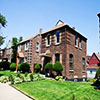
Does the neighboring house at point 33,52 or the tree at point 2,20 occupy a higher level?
the tree at point 2,20

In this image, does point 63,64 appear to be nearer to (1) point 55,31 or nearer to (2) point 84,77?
(1) point 55,31

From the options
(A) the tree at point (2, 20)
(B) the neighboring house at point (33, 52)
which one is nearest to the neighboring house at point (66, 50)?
(B) the neighboring house at point (33, 52)

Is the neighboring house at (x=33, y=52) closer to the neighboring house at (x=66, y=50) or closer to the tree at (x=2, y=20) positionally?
the neighboring house at (x=66, y=50)

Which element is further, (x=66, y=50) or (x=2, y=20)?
(x=2, y=20)

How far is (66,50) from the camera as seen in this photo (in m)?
15.5

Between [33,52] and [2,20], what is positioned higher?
[2,20]

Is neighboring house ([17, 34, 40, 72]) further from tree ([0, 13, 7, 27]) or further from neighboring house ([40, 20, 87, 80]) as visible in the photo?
tree ([0, 13, 7, 27])

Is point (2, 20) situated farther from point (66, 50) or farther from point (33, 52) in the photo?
point (66, 50)

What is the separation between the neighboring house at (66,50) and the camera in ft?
51.7

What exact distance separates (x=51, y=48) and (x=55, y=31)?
3.03 meters

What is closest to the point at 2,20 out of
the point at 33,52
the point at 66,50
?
the point at 33,52

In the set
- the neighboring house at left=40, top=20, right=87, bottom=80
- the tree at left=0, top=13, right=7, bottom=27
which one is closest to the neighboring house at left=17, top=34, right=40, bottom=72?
the neighboring house at left=40, top=20, right=87, bottom=80

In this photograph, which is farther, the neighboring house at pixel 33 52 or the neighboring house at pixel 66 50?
the neighboring house at pixel 33 52

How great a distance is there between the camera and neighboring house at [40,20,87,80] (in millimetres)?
15750
